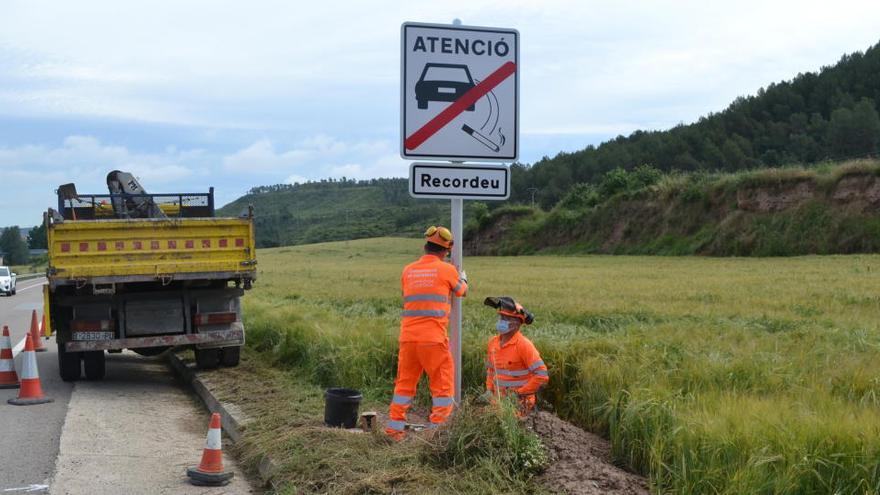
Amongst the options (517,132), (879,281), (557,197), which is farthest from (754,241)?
(557,197)

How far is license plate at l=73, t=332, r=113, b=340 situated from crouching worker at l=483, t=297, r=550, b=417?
575cm

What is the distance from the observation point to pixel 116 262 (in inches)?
415

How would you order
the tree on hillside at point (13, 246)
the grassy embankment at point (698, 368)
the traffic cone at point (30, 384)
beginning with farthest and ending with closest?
1. the tree on hillside at point (13, 246)
2. the traffic cone at point (30, 384)
3. the grassy embankment at point (698, 368)

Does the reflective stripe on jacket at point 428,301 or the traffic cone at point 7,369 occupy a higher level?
the reflective stripe on jacket at point 428,301

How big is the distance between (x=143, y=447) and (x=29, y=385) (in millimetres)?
2843

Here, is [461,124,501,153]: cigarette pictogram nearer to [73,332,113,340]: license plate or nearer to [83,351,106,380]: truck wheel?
[73,332,113,340]: license plate

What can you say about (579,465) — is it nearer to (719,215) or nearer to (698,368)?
(698,368)

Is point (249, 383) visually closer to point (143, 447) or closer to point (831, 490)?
point (143, 447)

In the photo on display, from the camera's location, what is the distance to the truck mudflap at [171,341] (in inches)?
416

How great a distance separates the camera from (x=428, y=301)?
667cm

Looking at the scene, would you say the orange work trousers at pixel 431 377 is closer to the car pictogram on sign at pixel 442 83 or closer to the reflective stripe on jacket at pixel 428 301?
the reflective stripe on jacket at pixel 428 301

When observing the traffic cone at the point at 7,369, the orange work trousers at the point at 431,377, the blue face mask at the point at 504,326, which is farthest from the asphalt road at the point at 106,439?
the blue face mask at the point at 504,326

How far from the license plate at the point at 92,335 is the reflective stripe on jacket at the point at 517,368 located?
577 cm

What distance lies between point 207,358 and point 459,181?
665 cm
